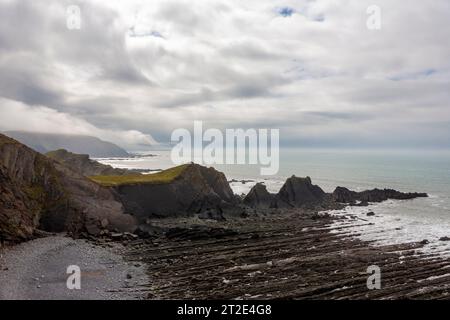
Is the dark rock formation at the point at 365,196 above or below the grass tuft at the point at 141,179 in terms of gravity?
below

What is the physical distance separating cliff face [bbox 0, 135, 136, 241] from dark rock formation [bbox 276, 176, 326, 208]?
1480 inches

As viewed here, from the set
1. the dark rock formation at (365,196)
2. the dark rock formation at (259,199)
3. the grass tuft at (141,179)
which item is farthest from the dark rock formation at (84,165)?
the dark rock formation at (365,196)

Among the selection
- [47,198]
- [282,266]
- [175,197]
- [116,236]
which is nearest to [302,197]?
[175,197]

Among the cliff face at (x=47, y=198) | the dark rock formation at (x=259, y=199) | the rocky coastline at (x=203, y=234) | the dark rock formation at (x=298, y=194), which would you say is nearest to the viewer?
the rocky coastline at (x=203, y=234)

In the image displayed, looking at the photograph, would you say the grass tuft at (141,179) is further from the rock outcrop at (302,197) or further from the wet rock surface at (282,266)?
the wet rock surface at (282,266)

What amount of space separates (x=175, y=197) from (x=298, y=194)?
29569 mm

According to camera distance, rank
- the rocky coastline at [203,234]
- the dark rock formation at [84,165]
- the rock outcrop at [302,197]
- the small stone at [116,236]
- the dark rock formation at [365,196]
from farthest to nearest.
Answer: the dark rock formation at [84,165] < the dark rock formation at [365,196] < the rock outcrop at [302,197] < the small stone at [116,236] < the rocky coastline at [203,234]

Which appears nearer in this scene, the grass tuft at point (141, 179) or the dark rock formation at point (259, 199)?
the grass tuft at point (141, 179)

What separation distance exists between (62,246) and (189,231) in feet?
55.2

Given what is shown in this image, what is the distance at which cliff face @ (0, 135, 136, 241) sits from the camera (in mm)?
42812

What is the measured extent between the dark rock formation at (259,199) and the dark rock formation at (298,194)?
171 cm

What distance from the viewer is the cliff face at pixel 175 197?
65125 mm
